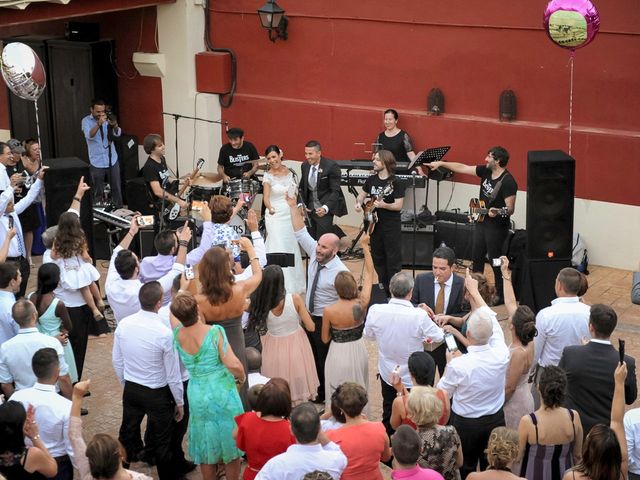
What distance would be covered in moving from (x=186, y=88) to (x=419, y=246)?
5154mm

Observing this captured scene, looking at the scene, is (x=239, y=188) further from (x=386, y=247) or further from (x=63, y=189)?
(x=63, y=189)

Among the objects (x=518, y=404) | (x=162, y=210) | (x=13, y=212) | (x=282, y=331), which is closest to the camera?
(x=518, y=404)

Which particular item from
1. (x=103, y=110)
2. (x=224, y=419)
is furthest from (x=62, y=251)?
(x=103, y=110)

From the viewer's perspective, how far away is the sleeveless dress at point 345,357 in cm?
698

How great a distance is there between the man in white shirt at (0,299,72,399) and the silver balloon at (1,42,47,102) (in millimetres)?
5204

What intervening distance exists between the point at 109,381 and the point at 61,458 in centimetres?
302

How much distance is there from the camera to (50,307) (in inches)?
274

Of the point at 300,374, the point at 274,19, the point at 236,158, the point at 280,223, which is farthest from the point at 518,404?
the point at 274,19

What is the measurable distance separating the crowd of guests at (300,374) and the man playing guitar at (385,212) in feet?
8.01

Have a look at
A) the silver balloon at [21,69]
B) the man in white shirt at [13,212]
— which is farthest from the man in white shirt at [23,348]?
the silver balloon at [21,69]

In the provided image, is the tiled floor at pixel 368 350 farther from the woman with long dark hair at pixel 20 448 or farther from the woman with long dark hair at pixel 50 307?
the woman with long dark hair at pixel 20 448

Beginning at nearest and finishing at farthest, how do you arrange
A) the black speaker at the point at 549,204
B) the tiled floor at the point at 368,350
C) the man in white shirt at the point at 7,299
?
1. the man in white shirt at the point at 7,299
2. the tiled floor at the point at 368,350
3. the black speaker at the point at 549,204

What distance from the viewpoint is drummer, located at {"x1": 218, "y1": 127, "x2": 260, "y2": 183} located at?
41.1 feet

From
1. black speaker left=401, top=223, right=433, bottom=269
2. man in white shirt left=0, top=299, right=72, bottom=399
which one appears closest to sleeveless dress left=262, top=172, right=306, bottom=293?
black speaker left=401, top=223, right=433, bottom=269
